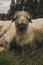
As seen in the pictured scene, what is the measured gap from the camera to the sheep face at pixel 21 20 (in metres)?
9.93

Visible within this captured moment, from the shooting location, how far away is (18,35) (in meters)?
10.4

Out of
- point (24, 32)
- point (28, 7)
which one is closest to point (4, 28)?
point (24, 32)

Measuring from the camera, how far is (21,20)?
9961 millimetres

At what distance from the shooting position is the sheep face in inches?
391

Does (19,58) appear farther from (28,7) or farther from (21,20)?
(28,7)

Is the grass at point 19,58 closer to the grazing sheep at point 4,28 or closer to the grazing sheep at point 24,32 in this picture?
the grazing sheep at point 24,32

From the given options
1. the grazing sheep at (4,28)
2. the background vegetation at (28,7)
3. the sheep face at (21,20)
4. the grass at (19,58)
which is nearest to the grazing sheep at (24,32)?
the sheep face at (21,20)

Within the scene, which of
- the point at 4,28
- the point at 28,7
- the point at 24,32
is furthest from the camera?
the point at 28,7

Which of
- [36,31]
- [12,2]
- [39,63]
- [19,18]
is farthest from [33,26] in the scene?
[12,2]

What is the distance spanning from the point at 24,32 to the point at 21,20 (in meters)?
0.51

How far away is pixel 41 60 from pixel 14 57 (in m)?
0.79

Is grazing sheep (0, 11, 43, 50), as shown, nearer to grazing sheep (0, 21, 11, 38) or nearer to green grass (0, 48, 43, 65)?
green grass (0, 48, 43, 65)

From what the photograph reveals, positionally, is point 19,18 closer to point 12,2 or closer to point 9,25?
point 9,25

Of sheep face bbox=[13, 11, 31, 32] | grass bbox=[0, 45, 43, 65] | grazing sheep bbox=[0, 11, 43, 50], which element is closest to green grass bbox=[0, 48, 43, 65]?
grass bbox=[0, 45, 43, 65]
